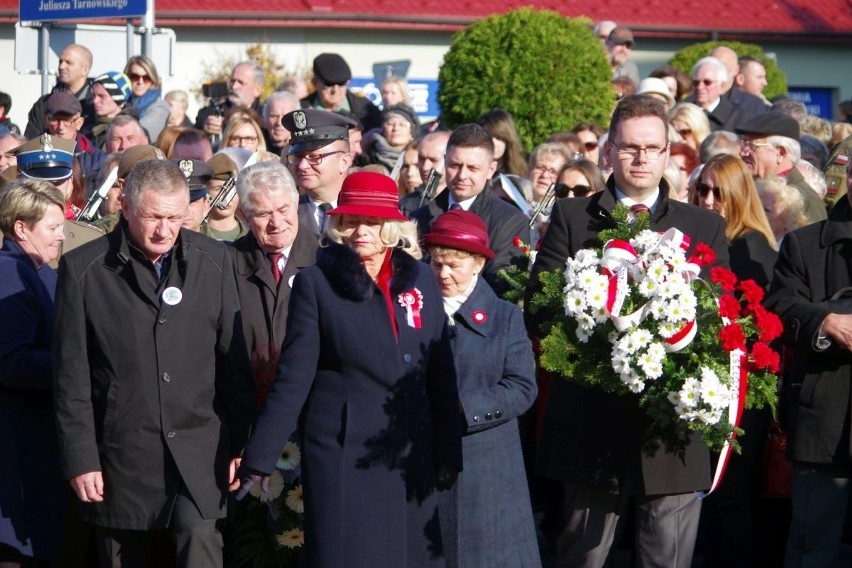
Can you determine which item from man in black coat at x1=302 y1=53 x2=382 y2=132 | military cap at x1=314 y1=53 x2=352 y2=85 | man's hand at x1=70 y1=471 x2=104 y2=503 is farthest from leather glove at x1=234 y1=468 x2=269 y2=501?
military cap at x1=314 y1=53 x2=352 y2=85

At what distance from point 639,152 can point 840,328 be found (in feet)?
4.01

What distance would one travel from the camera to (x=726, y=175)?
7.62m

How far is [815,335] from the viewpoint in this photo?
6.30 m

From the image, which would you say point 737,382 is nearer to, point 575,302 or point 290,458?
point 575,302

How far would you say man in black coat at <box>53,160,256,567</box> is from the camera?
19.3ft

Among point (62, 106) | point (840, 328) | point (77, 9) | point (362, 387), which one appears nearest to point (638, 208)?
point (840, 328)

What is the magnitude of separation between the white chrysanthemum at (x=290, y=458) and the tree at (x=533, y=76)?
19.9 feet

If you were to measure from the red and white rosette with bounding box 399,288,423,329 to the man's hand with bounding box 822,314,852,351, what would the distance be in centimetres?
198

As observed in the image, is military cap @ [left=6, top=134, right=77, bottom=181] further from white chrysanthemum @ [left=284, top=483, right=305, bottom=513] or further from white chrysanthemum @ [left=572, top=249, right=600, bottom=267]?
white chrysanthemum @ [left=572, top=249, right=600, bottom=267]

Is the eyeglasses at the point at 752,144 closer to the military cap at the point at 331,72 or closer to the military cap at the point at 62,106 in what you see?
the military cap at the point at 331,72

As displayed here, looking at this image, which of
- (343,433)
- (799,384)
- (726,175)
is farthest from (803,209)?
(343,433)

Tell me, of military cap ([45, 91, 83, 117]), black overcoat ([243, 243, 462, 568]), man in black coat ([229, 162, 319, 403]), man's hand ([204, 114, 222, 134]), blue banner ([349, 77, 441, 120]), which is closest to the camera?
black overcoat ([243, 243, 462, 568])

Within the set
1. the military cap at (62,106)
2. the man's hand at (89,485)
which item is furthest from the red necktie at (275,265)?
the military cap at (62,106)

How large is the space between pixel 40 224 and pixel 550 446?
2773 mm
